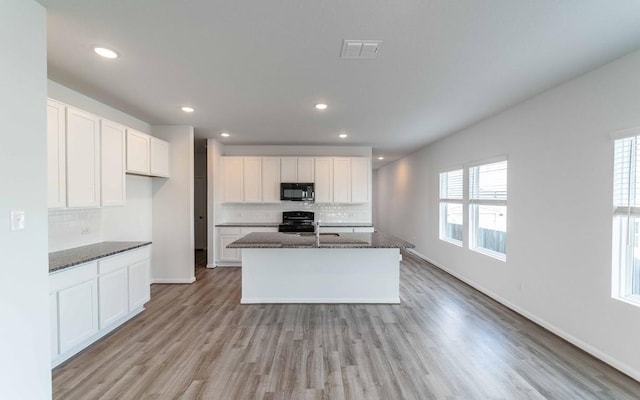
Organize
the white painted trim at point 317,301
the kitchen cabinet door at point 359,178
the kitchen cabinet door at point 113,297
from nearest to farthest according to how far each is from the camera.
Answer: the kitchen cabinet door at point 113,297 < the white painted trim at point 317,301 < the kitchen cabinet door at point 359,178

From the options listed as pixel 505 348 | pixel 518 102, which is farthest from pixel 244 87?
pixel 505 348

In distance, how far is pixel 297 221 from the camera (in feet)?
20.3

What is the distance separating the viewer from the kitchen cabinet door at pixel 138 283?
333cm

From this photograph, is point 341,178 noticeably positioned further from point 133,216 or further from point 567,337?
point 567,337

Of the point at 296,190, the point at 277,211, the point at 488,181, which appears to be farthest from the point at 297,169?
the point at 488,181

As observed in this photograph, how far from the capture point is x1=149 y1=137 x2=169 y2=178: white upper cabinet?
4219 millimetres

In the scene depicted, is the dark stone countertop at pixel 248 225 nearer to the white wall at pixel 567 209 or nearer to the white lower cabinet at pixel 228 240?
the white lower cabinet at pixel 228 240

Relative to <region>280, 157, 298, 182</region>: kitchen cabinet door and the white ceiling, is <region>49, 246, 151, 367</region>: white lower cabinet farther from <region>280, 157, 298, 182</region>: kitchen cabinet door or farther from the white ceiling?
<region>280, 157, 298, 182</region>: kitchen cabinet door

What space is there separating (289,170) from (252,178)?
0.81 m

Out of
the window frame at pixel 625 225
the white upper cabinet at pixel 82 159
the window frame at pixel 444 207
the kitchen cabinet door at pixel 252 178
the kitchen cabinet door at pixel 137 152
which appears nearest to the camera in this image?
the window frame at pixel 625 225

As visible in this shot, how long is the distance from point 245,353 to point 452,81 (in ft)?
10.9

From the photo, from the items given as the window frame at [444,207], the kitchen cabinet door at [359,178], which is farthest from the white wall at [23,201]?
the window frame at [444,207]

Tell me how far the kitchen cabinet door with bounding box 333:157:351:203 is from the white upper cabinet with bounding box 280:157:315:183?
1.63 ft

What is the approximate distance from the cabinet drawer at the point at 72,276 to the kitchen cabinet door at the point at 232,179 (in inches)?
134
